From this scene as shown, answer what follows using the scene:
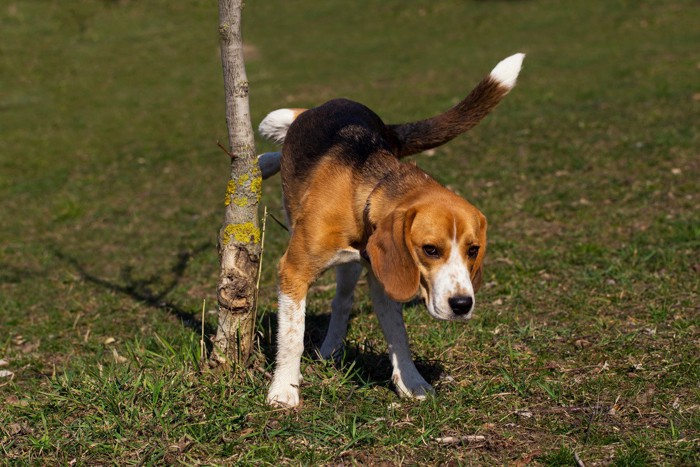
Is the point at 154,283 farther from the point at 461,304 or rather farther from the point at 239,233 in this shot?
the point at 461,304

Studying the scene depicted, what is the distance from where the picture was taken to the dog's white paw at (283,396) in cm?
459

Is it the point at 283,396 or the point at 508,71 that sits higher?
the point at 508,71

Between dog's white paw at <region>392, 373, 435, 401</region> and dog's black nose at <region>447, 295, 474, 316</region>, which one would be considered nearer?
dog's black nose at <region>447, 295, 474, 316</region>

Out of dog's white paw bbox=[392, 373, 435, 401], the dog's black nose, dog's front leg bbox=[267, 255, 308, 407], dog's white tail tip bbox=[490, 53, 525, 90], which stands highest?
dog's white tail tip bbox=[490, 53, 525, 90]

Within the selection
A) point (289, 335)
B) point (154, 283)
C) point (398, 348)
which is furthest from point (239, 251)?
point (154, 283)

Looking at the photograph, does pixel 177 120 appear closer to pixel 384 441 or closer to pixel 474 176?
pixel 474 176

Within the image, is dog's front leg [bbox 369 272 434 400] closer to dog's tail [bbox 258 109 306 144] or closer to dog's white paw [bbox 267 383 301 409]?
dog's white paw [bbox 267 383 301 409]

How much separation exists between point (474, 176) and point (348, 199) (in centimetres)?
616

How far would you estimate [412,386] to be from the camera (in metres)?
4.77

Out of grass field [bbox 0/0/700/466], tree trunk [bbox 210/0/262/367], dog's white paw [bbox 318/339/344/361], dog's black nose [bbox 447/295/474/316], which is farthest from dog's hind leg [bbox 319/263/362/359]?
dog's black nose [bbox 447/295/474/316]

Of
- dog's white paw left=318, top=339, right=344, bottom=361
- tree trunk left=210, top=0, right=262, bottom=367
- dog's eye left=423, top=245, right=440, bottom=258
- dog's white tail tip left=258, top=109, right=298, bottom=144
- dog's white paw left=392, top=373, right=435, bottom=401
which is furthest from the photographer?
dog's white tail tip left=258, top=109, right=298, bottom=144

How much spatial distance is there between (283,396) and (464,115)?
2.36 metres

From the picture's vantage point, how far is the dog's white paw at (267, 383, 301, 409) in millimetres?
4590

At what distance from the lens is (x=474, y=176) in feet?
34.9
